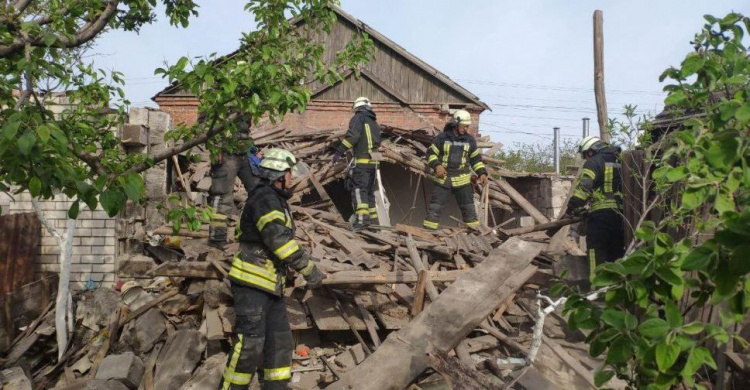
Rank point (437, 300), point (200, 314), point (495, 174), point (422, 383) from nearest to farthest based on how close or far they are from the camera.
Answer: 1. point (422, 383)
2. point (437, 300)
3. point (200, 314)
4. point (495, 174)

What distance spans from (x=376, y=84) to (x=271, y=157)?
13441 mm

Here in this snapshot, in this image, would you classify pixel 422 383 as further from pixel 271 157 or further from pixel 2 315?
pixel 2 315

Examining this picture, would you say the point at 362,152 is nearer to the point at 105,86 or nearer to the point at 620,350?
the point at 105,86

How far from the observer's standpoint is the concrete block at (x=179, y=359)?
5785 millimetres

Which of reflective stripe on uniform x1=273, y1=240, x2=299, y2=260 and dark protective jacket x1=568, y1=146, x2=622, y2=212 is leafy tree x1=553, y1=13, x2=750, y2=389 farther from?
dark protective jacket x1=568, y1=146, x2=622, y2=212

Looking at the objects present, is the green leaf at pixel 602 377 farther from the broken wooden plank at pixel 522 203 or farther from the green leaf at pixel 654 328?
the broken wooden plank at pixel 522 203

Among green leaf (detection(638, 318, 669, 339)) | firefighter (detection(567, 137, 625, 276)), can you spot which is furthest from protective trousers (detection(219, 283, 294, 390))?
firefighter (detection(567, 137, 625, 276))

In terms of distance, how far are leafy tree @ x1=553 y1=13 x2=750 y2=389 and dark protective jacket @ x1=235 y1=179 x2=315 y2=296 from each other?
124 inches

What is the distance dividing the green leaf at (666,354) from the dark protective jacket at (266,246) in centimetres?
374

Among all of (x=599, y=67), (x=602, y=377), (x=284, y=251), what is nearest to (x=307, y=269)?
(x=284, y=251)

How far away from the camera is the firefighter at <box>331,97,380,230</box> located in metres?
9.33

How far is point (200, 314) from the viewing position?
6.93 metres

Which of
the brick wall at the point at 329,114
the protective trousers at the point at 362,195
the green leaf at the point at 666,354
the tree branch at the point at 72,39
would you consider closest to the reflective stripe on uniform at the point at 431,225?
the protective trousers at the point at 362,195

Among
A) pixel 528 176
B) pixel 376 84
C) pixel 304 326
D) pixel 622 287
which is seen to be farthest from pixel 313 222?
pixel 376 84
